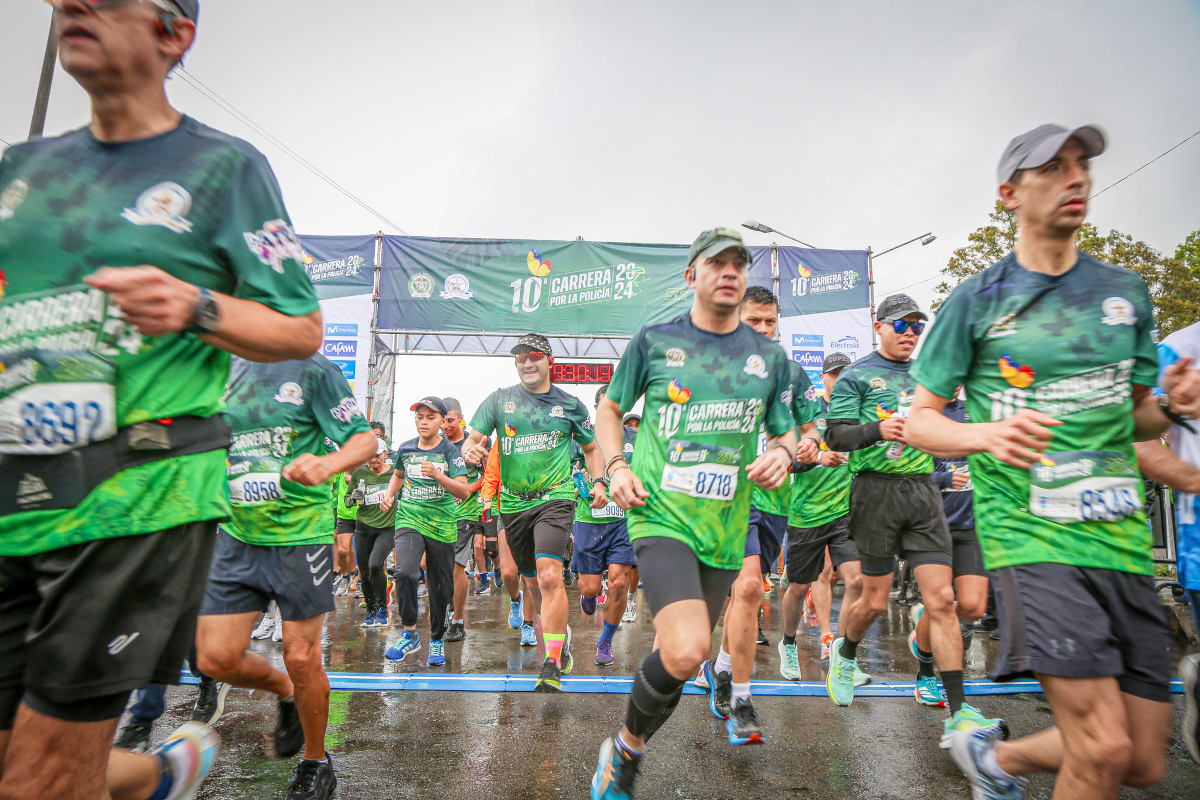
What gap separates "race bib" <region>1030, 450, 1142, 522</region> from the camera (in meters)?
2.19

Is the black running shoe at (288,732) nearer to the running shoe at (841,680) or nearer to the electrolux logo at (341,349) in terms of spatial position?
the running shoe at (841,680)

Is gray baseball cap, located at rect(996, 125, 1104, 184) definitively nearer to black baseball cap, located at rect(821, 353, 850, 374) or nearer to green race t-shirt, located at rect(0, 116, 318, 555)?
green race t-shirt, located at rect(0, 116, 318, 555)

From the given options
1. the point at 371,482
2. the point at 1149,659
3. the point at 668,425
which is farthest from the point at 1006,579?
the point at 371,482

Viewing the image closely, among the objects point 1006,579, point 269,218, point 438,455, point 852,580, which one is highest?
point 269,218

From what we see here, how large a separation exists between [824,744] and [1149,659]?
222 centimetres

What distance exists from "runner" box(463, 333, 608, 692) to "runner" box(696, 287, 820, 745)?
64.1 inches

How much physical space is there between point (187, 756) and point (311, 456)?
1.13 meters

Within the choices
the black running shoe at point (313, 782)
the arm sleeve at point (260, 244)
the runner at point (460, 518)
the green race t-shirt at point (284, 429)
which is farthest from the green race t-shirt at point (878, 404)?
the arm sleeve at point (260, 244)

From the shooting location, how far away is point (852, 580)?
574 cm

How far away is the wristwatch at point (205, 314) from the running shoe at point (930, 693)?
16.3 feet

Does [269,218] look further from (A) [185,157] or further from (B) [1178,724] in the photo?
(B) [1178,724]

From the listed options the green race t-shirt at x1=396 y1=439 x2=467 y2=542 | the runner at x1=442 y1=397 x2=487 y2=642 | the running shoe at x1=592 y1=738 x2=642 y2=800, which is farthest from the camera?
the runner at x1=442 y1=397 x2=487 y2=642

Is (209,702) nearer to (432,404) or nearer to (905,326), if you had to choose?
(432,404)

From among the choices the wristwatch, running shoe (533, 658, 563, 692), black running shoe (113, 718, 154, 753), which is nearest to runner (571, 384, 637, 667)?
running shoe (533, 658, 563, 692)
